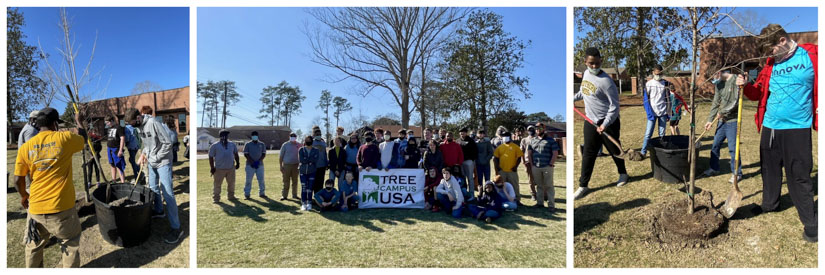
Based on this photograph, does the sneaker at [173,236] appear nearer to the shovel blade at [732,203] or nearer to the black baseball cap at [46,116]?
the black baseball cap at [46,116]

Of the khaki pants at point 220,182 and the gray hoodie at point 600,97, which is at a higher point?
the gray hoodie at point 600,97

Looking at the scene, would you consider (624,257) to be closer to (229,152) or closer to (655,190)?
(655,190)

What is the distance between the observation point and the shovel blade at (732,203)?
134 inches

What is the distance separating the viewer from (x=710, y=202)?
138 inches

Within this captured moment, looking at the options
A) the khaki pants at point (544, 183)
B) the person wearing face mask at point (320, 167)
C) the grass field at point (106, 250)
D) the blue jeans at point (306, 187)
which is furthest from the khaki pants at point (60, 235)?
the khaki pants at point (544, 183)

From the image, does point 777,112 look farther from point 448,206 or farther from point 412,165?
point 412,165

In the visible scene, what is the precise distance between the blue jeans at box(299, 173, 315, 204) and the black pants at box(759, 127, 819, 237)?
4990mm

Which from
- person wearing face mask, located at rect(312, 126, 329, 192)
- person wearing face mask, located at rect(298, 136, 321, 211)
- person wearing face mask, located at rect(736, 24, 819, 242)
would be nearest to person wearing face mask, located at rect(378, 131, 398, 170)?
person wearing face mask, located at rect(312, 126, 329, 192)

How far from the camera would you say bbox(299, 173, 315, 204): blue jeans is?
538cm

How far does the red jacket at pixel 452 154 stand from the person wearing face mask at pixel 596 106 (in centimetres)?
228

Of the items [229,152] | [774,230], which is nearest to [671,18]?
[774,230]

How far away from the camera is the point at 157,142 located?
3934mm

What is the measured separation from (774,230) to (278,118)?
1107 inches

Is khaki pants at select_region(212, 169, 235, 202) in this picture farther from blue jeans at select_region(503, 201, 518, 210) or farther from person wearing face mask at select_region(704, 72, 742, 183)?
person wearing face mask at select_region(704, 72, 742, 183)
